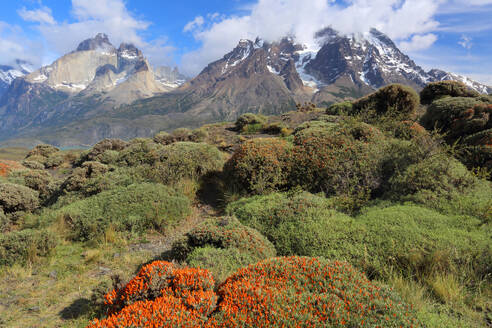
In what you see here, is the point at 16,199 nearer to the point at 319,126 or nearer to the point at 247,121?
the point at 319,126

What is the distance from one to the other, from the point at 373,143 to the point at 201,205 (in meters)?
7.33

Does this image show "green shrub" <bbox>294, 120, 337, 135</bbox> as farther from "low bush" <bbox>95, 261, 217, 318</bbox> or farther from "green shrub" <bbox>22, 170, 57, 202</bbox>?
"green shrub" <bbox>22, 170, 57, 202</bbox>

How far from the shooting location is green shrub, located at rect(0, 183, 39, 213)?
9367mm

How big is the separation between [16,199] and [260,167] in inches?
389

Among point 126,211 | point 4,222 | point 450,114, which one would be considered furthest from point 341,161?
point 4,222

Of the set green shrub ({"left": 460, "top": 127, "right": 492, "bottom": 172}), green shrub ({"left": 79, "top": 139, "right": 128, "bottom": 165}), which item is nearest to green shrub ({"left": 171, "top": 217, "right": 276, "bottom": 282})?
green shrub ({"left": 460, "top": 127, "right": 492, "bottom": 172})

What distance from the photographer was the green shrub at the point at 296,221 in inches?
217

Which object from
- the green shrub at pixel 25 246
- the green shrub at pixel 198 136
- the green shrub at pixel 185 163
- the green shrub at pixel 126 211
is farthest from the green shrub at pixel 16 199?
the green shrub at pixel 198 136

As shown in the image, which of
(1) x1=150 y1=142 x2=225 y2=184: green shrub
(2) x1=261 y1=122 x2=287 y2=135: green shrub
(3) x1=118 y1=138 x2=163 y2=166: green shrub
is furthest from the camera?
(2) x1=261 y1=122 x2=287 y2=135: green shrub

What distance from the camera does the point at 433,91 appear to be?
789 inches

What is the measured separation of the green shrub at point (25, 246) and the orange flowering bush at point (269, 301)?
4287 mm

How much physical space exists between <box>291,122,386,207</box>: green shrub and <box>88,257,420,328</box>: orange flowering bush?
4.11 meters

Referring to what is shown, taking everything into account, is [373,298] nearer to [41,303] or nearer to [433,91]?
[41,303]

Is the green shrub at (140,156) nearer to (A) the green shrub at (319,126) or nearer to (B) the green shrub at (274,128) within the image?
(A) the green shrub at (319,126)
